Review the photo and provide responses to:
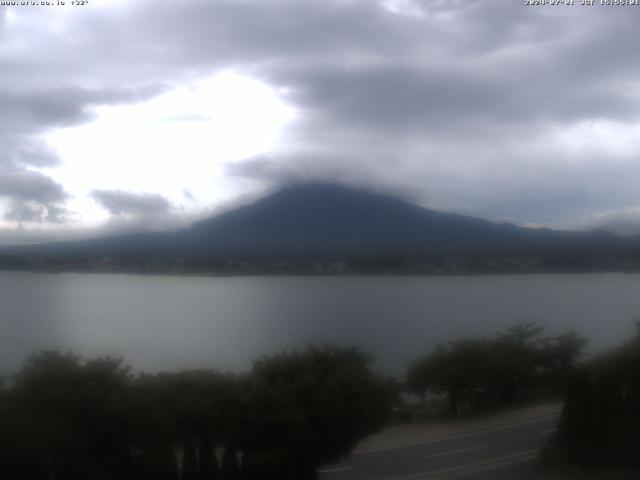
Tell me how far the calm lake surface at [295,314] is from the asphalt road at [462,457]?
2.37 metres

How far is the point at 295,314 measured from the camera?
66.5 ft

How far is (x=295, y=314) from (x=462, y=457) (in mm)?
9901

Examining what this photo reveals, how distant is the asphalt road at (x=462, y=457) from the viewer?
34.2 ft

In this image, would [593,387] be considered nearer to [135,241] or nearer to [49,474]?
[49,474]

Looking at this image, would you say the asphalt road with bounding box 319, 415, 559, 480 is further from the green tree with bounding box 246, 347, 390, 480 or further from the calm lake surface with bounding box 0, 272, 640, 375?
the calm lake surface with bounding box 0, 272, 640, 375

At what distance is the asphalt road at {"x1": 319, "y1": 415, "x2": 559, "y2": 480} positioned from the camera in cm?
1042

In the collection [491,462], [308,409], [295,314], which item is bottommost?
[491,462]

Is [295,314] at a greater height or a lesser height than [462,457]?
greater

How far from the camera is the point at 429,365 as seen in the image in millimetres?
15078

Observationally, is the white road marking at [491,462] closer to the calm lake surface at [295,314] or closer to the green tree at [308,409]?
the green tree at [308,409]

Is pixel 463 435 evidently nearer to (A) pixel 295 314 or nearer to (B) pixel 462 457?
(B) pixel 462 457

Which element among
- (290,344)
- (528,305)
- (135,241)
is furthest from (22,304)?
(528,305)

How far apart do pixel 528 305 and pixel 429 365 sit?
262 inches

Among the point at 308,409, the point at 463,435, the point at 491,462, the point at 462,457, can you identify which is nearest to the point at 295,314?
the point at 463,435
